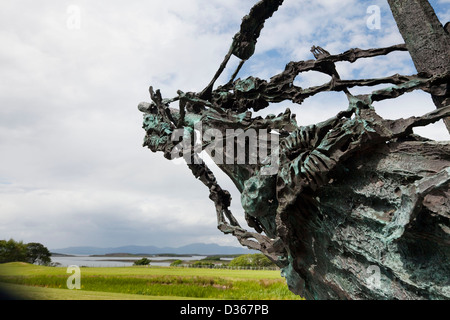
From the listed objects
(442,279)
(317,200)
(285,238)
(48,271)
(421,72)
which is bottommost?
(48,271)

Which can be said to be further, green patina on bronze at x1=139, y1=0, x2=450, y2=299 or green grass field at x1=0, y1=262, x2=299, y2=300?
green grass field at x1=0, y1=262, x2=299, y2=300

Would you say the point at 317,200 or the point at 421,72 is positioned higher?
the point at 421,72

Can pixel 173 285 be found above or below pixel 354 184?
below

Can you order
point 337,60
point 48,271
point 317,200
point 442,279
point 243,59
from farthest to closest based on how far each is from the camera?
1. point 48,271
2. point 243,59
3. point 337,60
4. point 317,200
5. point 442,279

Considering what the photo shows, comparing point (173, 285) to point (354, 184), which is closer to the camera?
point (354, 184)

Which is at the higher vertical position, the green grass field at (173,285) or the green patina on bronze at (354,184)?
the green patina on bronze at (354,184)

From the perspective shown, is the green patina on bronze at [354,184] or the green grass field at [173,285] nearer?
the green patina on bronze at [354,184]

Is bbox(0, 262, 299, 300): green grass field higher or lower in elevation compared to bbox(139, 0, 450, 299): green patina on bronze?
lower
